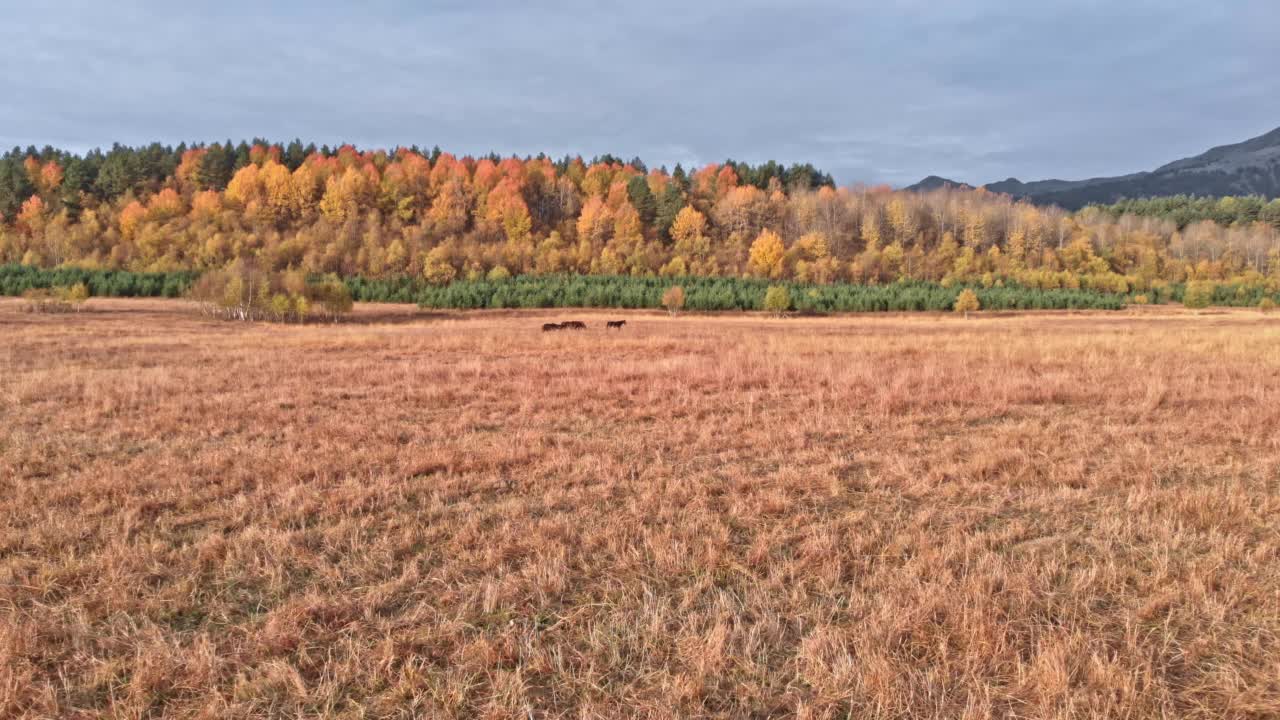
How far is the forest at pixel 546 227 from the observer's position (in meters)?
121

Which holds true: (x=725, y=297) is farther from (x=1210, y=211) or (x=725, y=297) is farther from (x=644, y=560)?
(x=1210, y=211)

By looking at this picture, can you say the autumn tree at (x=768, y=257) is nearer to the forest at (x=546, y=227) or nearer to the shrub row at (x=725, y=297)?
the forest at (x=546, y=227)

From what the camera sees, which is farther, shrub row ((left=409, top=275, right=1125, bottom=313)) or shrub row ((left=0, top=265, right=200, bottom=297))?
shrub row ((left=409, top=275, right=1125, bottom=313))

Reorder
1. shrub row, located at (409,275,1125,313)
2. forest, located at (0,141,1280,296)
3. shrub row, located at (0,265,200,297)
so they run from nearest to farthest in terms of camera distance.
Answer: shrub row, located at (0,265,200,297)
shrub row, located at (409,275,1125,313)
forest, located at (0,141,1280,296)

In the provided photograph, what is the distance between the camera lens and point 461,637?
4184mm

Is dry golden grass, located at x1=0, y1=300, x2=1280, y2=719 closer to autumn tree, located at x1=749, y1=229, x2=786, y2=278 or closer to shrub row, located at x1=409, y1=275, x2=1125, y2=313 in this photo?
shrub row, located at x1=409, y1=275, x2=1125, y2=313

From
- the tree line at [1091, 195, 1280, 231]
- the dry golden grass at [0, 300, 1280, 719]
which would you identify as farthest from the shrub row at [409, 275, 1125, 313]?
the tree line at [1091, 195, 1280, 231]

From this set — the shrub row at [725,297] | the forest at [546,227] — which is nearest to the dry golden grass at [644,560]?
the shrub row at [725,297]

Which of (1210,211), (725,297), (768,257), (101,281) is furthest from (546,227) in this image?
(1210,211)

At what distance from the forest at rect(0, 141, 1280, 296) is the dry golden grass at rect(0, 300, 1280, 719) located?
98.9 meters

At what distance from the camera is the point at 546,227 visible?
484ft

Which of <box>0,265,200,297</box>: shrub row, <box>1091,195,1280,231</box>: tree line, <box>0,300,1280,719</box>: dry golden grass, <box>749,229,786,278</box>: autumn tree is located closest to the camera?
<box>0,300,1280,719</box>: dry golden grass

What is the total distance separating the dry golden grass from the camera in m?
3.69

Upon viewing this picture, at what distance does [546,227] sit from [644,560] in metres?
147
